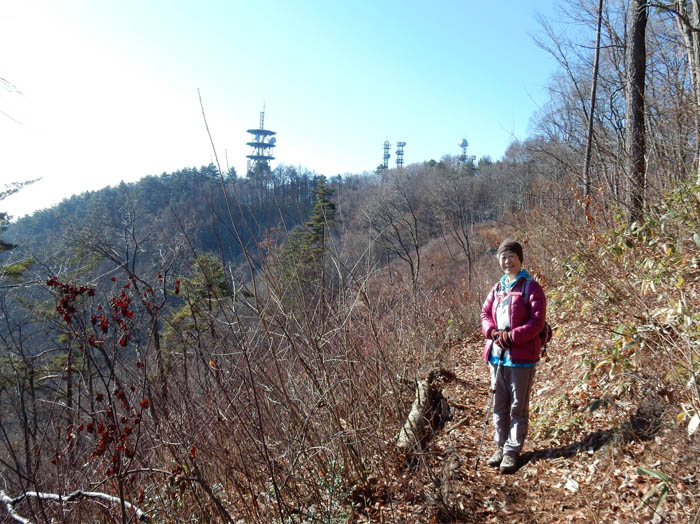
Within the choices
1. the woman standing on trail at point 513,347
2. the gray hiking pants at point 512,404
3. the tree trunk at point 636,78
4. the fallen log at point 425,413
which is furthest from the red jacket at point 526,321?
the tree trunk at point 636,78

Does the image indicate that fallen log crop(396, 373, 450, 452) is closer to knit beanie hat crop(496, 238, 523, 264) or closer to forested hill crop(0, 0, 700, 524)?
forested hill crop(0, 0, 700, 524)

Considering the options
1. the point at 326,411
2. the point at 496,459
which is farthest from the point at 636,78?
the point at 326,411

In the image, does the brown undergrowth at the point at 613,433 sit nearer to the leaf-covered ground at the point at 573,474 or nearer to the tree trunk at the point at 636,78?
the leaf-covered ground at the point at 573,474

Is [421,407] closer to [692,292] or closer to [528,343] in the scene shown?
[528,343]

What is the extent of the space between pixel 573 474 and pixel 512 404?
570 millimetres

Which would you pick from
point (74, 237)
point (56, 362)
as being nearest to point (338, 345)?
point (74, 237)

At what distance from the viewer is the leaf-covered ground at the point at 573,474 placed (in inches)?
93.4

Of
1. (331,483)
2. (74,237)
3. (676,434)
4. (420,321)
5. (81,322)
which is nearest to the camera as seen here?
(81,322)

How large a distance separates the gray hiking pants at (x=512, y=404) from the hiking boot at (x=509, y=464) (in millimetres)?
32

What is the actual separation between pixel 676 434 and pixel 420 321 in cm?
411

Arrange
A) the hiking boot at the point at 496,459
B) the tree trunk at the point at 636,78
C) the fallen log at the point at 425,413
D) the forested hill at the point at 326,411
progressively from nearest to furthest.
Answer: the forested hill at the point at 326,411, the hiking boot at the point at 496,459, the fallen log at the point at 425,413, the tree trunk at the point at 636,78

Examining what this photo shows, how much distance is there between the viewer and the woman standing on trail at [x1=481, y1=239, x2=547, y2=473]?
2887 mm

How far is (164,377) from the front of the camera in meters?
2.85

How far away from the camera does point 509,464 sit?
2.98 meters
